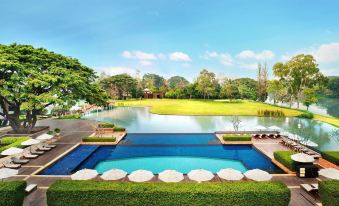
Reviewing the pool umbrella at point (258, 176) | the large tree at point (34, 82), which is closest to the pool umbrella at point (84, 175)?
the pool umbrella at point (258, 176)

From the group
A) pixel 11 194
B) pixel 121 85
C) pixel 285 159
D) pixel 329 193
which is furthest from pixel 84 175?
pixel 121 85

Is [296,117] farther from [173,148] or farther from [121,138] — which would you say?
[121,138]

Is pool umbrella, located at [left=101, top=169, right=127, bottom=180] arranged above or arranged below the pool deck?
above

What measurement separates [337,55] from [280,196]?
9575 cm

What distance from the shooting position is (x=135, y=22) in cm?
7362

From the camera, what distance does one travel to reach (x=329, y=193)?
11320 mm

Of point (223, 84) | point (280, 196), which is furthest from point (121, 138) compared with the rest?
point (223, 84)

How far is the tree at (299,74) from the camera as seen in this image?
6250cm

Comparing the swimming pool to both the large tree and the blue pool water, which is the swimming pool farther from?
the large tree

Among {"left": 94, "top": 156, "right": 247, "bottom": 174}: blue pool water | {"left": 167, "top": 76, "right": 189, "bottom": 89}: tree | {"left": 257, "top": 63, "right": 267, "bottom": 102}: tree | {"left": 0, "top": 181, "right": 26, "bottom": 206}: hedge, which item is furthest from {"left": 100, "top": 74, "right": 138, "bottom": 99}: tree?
{"left": 0, "top": 181, "right": 26, "bottom": 206}: hedge

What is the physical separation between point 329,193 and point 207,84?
255ft

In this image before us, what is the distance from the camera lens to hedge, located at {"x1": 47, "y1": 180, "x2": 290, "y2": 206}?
1148 cm

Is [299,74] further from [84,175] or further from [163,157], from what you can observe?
[84,175]

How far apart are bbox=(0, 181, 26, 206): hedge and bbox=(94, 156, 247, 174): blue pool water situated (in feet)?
27.8
